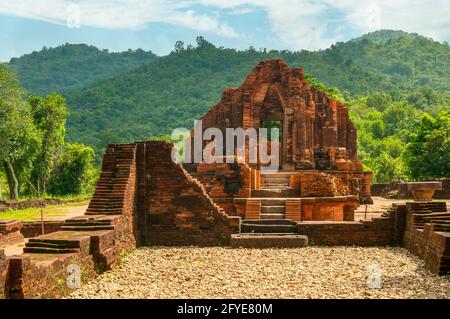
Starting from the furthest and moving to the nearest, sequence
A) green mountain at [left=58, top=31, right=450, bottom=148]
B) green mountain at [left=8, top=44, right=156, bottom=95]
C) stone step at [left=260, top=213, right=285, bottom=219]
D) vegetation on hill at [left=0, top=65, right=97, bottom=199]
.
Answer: green mountain at [left=8, top=44, right=156, bottom=95] → green mountain at [left=58, top=31, right=450, bottom=148] → vegetation on hill at [left=0, top=65, right=97, bottom=199] → stone step at [left=260, top=213, right=285, bottom=219]

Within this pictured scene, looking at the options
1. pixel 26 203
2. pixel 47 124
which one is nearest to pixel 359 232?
A: pixel 26 203

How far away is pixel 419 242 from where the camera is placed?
10766 mm

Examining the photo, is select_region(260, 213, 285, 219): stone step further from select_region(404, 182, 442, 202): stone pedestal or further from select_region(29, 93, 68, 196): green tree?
select_region(29, 93, 68, 196): green tree

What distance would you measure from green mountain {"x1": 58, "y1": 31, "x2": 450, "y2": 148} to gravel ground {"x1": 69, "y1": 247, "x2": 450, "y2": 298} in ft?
210

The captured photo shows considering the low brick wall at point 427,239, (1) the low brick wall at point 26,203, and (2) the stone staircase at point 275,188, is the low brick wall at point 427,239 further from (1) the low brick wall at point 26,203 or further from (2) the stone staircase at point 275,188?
(1) the low brick wall at point 26,203

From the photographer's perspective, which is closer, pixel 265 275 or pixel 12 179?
pixel 265 275

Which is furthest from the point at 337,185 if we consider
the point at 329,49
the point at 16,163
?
the point at 329,49

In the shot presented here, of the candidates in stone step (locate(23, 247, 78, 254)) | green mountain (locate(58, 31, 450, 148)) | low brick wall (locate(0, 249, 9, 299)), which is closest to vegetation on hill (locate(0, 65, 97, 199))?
stone step (locate(23, 247, 78, 254))

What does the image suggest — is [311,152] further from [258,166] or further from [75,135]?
[75,135]

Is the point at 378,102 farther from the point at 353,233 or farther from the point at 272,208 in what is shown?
the point at 353,233

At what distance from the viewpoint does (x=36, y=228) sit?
14.1m

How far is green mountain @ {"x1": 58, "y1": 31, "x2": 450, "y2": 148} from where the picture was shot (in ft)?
277

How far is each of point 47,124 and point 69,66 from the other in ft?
323

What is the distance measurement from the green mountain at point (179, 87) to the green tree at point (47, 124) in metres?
35.0
